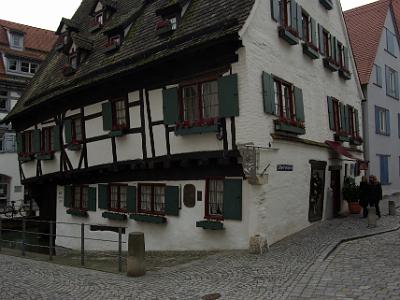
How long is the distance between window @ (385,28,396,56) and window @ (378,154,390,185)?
6.94 meters

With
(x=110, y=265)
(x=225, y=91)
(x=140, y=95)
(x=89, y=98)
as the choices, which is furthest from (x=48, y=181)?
(x=225, y=91)

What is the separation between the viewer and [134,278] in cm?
946

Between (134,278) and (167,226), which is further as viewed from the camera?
(167,226)

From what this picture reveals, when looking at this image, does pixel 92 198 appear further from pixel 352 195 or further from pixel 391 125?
pixel 391 125

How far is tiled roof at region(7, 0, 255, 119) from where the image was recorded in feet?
39.8

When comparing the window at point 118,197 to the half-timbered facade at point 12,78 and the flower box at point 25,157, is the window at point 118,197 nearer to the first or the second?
the flower box at point 25,157

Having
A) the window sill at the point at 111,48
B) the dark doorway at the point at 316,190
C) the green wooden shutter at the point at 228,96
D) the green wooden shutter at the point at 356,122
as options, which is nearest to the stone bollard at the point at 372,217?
the dark doorway at the point at 316,190

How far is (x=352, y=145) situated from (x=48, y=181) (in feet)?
43.2

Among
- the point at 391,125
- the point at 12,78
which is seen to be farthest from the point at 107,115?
the point at 12,78

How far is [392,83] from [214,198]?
20804mm

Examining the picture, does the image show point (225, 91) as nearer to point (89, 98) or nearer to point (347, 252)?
point (347, 252)

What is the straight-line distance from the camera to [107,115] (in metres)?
15.6

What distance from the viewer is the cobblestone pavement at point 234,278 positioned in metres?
7.88

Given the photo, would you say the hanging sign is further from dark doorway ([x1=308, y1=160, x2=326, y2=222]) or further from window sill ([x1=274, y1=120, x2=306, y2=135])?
dark doorway ([x1=308, y1=160, x2=326, y2=222])
